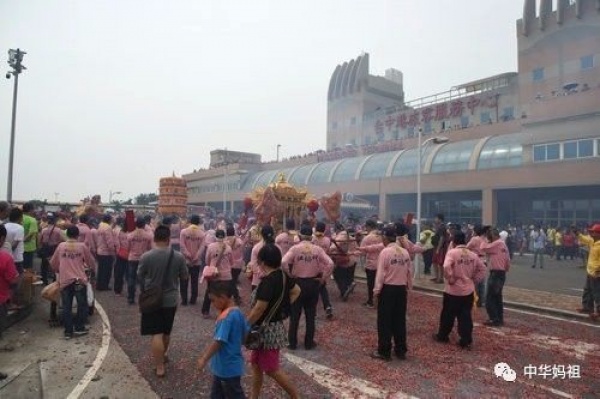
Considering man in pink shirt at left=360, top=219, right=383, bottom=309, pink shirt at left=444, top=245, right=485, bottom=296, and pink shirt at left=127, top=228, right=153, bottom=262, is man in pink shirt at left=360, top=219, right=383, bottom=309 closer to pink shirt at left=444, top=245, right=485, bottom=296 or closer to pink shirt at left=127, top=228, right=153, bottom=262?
pink shirt at left=444, top=245, right=485, bottom=296

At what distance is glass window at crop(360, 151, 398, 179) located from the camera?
34.8 m

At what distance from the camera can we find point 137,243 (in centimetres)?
940

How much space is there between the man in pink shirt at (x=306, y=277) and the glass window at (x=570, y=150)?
913 inches

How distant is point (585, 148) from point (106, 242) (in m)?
24.9

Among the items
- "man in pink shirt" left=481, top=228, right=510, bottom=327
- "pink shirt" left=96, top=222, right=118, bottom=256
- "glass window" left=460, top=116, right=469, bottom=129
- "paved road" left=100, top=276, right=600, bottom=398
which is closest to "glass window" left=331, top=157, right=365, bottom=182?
"glass window" left=460, top=116, right=469, bottom=129

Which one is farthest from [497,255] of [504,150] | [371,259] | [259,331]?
[504,150]

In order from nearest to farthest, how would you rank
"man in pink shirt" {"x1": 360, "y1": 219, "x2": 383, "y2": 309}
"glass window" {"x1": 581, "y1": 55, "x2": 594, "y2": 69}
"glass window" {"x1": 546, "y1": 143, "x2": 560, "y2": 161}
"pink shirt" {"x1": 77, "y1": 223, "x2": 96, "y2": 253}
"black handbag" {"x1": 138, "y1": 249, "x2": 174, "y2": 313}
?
"black handbag" {"x1": 138, "y1": 249, "x2": 174, "y2": 313} < "man in pink shirt" {"x1": 360, "y1": 219, "x2": 383, "y2": 309} < "pink shirt" {"x1": 77, "y1": 223, "x2": 96, "y2": 253} < "glass window" {"x1": 546, "y1": 143, "x2": 560, "y2": 161} < "glass window" {"x1": 581, "y1": 55, "x2": 594, "y2": 69}

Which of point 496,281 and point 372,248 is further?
point 372,248

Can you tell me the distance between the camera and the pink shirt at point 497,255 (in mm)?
8164

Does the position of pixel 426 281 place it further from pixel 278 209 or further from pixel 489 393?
pixel 489 393

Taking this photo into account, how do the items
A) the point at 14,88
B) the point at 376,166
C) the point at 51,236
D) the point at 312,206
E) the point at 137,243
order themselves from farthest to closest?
the point at 376,166
the point at 14,88
the point at 312,206
the point at 51,236
the point at 137,243

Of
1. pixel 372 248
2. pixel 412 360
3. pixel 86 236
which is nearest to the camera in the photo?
pixel 412 360

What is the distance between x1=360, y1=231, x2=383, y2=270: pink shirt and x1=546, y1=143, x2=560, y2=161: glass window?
20032 millimetres

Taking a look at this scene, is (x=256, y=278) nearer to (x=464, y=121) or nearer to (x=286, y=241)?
(x=286, y=241)
